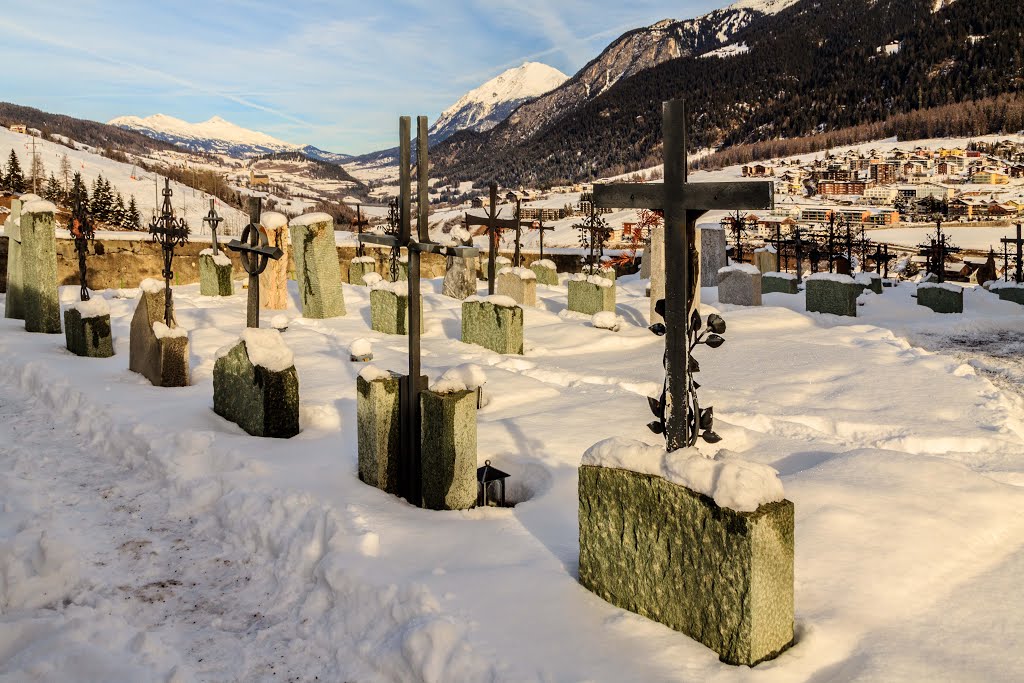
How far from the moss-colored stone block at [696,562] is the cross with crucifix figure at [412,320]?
75.9 inches

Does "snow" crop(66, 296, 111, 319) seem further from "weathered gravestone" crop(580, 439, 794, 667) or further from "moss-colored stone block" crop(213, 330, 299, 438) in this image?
"weathered gravestone" crop(580, 439, 794, 667)

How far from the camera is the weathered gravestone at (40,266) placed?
11.3 metres

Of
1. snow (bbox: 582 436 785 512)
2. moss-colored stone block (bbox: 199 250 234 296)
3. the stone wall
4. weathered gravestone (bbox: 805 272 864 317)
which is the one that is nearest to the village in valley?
snow (bbox: 582 436 785 512)

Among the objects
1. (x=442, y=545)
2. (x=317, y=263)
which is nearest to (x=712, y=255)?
(x=317, y=263)

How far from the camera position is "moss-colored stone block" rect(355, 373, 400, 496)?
210 inches

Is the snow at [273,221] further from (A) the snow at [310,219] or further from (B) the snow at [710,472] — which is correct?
(B) the snow at [710,472]

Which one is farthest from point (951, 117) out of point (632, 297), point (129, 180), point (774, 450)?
point (774, 450)

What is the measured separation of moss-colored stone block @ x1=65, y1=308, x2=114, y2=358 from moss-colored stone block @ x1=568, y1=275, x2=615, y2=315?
807cm

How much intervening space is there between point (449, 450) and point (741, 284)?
469 inches

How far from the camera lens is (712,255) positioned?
64.4 ft

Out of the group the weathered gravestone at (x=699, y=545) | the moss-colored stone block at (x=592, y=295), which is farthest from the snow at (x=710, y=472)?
the moss-colored stone block at (x=592, y=295)

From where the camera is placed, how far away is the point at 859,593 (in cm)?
360

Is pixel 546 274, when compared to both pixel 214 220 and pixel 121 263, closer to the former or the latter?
pixel 214 220

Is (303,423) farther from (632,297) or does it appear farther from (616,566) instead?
(632,297)
